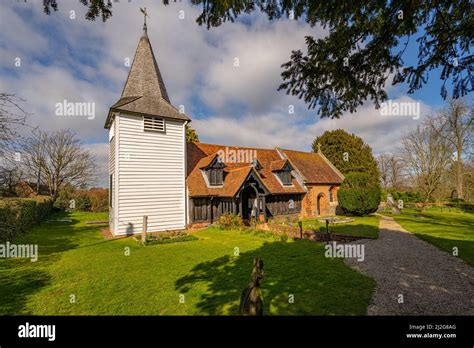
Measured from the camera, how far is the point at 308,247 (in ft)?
36.2

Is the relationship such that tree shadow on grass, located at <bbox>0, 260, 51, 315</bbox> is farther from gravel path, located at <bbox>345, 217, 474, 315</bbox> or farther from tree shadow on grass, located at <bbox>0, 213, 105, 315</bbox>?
gravel path, located at <bbox>345, 217, 474, 315</bbox>

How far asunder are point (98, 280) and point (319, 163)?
27385mm

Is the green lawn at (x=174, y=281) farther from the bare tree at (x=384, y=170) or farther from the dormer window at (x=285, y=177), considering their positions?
the bare tree at (x=384, y=170)

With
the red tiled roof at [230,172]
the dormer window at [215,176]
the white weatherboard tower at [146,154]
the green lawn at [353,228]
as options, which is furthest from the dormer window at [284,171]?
the white weatherboard tower at [146,154]

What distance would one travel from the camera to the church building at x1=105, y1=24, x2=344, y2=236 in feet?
47.9

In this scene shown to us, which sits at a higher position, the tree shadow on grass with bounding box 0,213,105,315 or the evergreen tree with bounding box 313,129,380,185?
the evergreen tree with bounding box 313,129,380,185

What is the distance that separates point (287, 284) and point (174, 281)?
11.3ft

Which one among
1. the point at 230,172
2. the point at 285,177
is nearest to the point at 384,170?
the point at 285,177

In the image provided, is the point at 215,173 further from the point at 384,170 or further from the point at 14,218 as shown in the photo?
the point at 384,170

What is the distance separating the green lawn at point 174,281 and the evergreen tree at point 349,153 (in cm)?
3416

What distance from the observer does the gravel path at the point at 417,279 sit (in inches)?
202

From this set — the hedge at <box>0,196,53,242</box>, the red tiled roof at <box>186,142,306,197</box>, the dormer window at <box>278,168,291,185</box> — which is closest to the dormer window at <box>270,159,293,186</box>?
the dormer window at <box>278,168,291,185</box>
